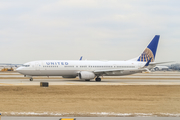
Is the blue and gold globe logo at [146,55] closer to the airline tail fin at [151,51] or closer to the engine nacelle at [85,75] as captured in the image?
the airline tail fin at [151,51]

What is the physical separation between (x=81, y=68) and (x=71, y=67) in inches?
86.7

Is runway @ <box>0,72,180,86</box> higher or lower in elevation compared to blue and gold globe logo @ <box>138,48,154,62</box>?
lower

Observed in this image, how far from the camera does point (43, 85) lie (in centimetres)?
3662

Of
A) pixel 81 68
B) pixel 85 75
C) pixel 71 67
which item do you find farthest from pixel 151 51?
pixel 71 67

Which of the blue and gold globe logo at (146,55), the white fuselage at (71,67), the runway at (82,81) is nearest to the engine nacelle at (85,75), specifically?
the runway at (82,81)

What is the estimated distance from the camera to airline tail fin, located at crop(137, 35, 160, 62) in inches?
2393

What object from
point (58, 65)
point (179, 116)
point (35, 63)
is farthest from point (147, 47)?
point (179, 116)

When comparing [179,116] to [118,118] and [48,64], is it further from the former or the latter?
[48,64]

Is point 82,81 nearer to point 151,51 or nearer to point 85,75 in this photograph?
point 85,75

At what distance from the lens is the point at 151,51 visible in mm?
61594

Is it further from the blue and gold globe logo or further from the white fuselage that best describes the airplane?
the blue and gold globe logo

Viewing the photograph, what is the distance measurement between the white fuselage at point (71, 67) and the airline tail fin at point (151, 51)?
299cm

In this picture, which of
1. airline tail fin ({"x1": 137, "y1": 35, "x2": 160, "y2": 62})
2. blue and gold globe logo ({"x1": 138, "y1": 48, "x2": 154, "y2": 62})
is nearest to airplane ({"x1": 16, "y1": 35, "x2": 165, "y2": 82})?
blue and gold globe logo ({"x1": 138, "y1": 48, "x2": 154, "y2": 62})

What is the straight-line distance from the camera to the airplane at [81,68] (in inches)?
2000
